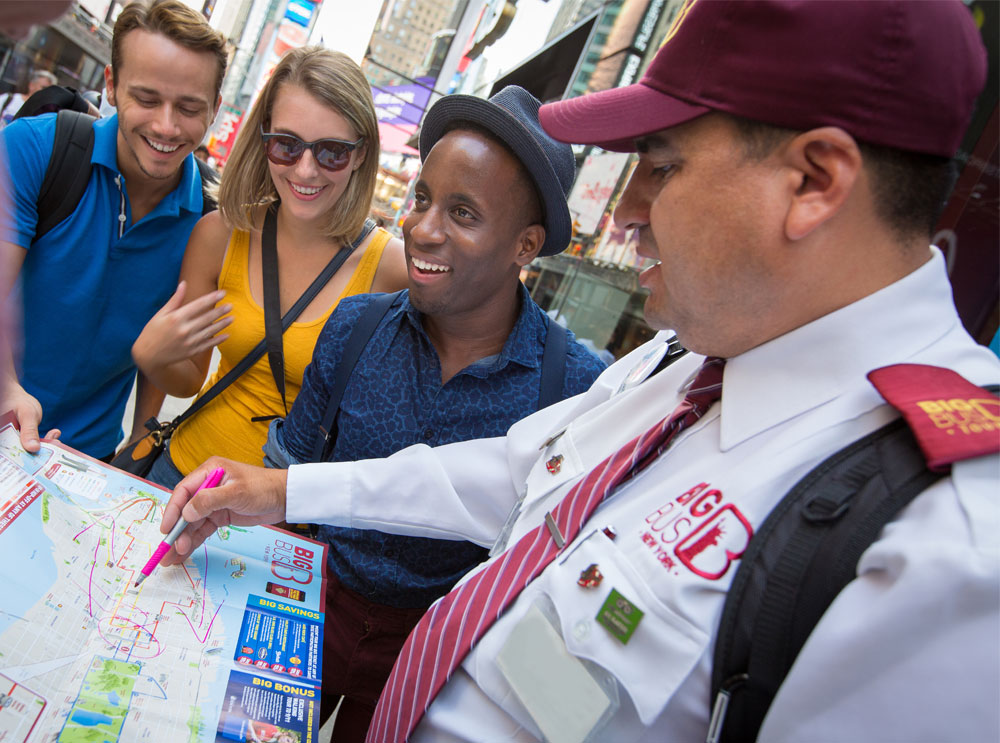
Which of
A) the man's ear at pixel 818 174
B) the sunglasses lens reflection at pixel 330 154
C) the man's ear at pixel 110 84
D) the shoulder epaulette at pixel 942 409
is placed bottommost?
the man's ear at pixel 110 84

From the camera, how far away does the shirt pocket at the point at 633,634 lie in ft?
2.72

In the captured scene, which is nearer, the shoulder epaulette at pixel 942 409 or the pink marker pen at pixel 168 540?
the shoulder epaulette at pixel 942 409

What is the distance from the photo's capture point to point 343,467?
1551 millimetres

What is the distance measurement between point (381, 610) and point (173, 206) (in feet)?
5.57

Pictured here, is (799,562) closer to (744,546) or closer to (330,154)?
(744,546)

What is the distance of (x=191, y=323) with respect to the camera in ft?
7.25

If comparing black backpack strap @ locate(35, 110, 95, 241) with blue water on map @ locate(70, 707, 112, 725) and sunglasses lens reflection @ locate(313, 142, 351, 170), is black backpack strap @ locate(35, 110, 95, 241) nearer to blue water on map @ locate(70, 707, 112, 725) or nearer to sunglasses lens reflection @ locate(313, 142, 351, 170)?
sunglasses lens reflection @ locate(313, 142, 351, 170)

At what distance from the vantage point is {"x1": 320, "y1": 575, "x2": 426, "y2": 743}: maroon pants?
1.79 meters

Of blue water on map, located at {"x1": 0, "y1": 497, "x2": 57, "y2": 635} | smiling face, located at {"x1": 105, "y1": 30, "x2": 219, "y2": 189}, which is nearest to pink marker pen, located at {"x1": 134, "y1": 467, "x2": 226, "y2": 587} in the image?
blue water on map, located at {"x1": 0, "y1": 497, "x2": 57, "y2": 635}

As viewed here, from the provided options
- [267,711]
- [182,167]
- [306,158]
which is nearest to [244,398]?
[306,158]

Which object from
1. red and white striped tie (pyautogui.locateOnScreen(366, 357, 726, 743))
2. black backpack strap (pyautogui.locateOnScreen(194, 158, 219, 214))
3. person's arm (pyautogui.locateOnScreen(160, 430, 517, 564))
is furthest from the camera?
black backpack strap (pyautogui.locateOnScreen(194, 158, 219, 214))

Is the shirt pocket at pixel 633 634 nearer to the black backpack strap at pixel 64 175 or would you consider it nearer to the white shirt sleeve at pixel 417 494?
the white shirt sleeve at pixel 417 494

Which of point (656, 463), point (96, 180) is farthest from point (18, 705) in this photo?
point (96, 180)

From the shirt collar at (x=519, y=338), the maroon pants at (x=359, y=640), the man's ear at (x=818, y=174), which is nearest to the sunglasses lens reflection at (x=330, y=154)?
the shirt collar at (x=519, y=338)
